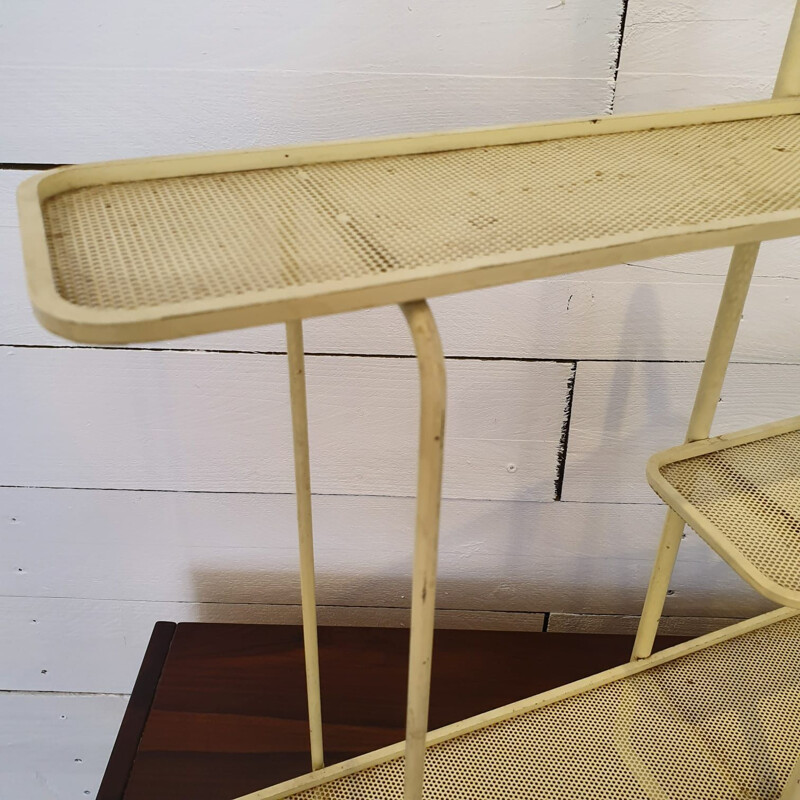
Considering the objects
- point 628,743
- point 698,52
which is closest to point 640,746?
point 628,743

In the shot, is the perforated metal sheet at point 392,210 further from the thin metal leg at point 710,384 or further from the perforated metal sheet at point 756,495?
the perforated metal sheet at point 756,495

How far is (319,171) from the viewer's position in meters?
0.49

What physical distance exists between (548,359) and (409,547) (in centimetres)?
31

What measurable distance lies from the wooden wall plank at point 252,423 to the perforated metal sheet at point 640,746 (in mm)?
267

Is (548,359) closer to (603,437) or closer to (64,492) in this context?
(603,437)

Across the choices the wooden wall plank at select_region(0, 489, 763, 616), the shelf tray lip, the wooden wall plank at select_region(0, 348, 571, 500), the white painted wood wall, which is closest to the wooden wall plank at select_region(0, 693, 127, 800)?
the white painted wood wall

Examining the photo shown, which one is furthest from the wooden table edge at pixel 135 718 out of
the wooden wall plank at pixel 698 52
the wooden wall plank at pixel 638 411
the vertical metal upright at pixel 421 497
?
the wooden wall plank at pixel 698 52

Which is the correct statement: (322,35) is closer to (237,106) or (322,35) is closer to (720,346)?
(237,106)

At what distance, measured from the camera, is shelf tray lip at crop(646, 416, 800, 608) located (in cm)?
53

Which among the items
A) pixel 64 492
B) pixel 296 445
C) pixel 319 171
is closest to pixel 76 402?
pixel 64 492

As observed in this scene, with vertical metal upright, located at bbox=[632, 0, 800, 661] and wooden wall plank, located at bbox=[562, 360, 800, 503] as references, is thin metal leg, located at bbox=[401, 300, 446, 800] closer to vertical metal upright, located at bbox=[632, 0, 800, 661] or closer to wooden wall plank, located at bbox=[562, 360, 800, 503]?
vertical metal upright, located at bbox=[632, 0, 800, 661]

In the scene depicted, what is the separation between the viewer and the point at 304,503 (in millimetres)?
597

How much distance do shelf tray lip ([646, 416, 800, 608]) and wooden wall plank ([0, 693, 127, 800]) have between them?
857 mm

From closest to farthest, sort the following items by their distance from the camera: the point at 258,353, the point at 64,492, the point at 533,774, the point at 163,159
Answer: the point at 163,159
the point at 533,774
the point at 258,353
the point at 64,492
